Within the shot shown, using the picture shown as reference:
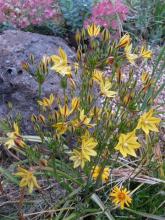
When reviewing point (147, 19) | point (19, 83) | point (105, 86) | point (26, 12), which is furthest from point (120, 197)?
point (147, 19)

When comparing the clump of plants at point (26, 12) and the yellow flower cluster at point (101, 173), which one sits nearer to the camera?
the yellow flower cluster at point (101, 173)

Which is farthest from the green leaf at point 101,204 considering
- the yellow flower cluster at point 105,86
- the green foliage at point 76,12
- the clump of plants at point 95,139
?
the green foliage at point 76,12

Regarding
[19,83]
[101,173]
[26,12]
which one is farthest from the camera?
[26,12]

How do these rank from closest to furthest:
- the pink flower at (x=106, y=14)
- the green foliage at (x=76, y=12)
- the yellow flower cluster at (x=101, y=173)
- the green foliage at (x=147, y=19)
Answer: the yellow flower cluster at (x=101, y=173) < the pink flower at (x=106, y=14) < the green foliage at (x=76, y=12) < the green foliage at (x=147, y=19)

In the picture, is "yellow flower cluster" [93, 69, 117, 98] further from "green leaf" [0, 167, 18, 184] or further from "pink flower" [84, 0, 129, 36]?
"pink flower" [84, 0, 129, 36]

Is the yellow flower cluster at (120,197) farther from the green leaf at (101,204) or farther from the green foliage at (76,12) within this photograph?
the green foliage at (76,12)

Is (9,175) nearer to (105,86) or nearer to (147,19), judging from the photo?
(105,86)

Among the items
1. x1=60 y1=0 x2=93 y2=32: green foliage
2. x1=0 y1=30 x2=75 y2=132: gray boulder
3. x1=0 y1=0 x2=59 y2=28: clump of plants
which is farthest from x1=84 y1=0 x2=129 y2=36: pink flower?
x1=0 y1=30 x2=75 y2=132: gray boulder
